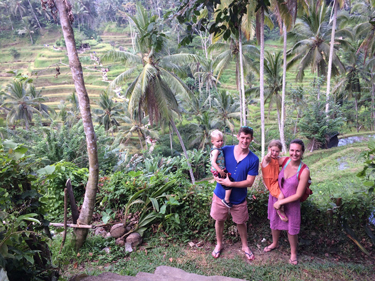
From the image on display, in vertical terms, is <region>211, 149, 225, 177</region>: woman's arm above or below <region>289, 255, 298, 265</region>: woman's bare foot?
above

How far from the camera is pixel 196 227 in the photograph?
338cm

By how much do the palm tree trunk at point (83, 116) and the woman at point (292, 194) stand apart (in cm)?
202

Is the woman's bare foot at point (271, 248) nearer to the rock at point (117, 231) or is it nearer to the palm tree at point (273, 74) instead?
the rock at point (117, 231)

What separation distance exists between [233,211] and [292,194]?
640 millimetres

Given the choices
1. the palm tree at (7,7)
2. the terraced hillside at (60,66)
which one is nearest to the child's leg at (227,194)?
the terraced hillside at (60,66)

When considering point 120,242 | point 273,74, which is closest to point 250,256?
point 120,242

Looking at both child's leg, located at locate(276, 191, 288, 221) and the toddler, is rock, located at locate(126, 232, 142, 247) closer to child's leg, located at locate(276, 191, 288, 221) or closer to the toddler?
the toddler

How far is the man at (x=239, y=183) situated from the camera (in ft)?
8.86

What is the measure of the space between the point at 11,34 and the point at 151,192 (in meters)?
62.1

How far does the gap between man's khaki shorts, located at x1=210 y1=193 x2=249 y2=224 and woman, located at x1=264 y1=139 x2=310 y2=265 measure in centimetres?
29

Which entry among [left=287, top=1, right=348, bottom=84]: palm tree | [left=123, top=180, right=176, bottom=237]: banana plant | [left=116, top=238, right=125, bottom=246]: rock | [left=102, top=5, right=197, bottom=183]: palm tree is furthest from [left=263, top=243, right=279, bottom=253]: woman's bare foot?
[left=287, top=1, right=348, bottom=84]: palm tree

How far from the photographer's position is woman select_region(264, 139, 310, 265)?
259cm

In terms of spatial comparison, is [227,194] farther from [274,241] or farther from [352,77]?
[352,77]

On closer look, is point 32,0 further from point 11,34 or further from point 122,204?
point 122,204
